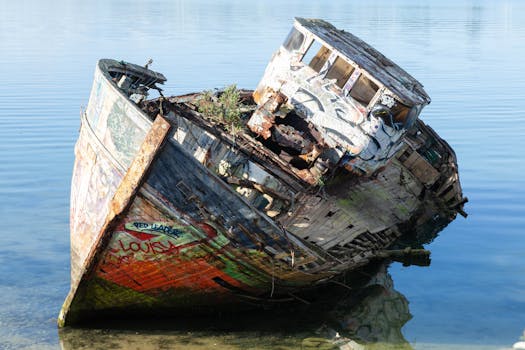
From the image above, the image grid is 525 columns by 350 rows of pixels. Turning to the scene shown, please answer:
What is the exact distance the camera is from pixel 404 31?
58219mm

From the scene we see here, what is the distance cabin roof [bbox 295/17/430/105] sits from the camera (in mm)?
13625

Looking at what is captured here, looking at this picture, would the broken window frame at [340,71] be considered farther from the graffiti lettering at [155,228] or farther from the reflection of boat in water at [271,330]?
the graffiti lettering at [155,228]

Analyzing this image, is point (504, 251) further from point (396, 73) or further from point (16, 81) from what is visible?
point (16, 81)

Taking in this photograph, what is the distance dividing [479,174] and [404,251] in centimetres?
726

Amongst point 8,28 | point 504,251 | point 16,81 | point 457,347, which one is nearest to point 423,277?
point 504,251

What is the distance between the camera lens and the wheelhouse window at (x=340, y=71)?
1405cm

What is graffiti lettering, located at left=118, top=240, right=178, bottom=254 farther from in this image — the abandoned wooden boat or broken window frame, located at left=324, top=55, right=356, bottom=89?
broken window frame, located at left=324, top=55, right=356, bottom=89

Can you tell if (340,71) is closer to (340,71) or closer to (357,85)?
(340,71)

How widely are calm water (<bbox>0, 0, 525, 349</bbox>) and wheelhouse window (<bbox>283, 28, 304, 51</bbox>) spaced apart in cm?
451

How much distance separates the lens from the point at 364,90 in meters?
14.0

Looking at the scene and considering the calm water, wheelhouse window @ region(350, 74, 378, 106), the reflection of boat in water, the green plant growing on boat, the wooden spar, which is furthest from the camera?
wheelhouse window @ region(350, 74, 378, 106)

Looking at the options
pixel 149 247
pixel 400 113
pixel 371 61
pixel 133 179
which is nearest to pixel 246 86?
pixel 371 61

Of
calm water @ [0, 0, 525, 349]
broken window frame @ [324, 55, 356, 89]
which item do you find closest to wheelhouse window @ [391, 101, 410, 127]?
broken window frame @ [324, 55, 356, 89]

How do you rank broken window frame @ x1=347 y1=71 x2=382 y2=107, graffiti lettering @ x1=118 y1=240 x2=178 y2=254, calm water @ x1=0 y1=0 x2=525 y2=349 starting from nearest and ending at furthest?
1. graffiti lettering @ x1=118 y1=240 x2=178 y2=254
2. calm water @ x1=0 y1=0 x2=525 y2=349
3. broken window frame @ x1=347 y1=71 x2=382 y2=107
